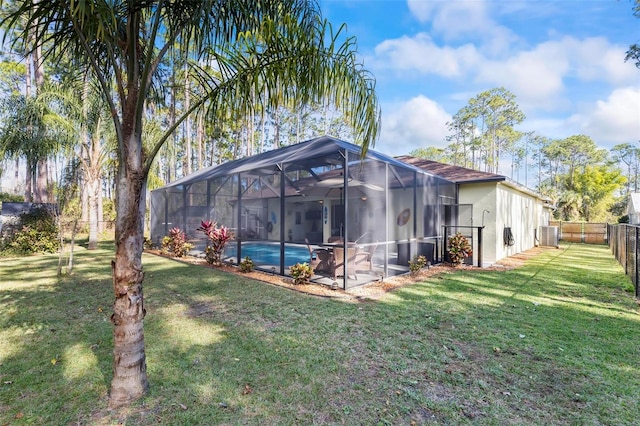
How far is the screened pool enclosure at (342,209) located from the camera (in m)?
6.96

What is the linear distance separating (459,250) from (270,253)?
5.77m

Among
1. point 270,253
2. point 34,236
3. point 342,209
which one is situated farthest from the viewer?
point 34,236

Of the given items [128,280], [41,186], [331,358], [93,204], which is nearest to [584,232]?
[331,358]

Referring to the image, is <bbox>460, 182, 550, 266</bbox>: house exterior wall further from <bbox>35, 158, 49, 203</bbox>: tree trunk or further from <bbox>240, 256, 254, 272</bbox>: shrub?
<bbox>35, 158, 49, 203</bbox>: tree trunk

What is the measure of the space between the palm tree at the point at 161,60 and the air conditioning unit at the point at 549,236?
59.5 ft

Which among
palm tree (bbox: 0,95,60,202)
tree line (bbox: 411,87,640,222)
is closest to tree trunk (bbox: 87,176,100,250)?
palm tree (bbox: 0,95,60,202)

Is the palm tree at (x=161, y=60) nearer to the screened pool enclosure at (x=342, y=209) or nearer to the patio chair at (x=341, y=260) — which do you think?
the screened pool enclosure at (x=342, y=209)

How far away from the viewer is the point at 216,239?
9.02 metres

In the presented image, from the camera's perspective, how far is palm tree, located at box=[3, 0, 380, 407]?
2.46 m

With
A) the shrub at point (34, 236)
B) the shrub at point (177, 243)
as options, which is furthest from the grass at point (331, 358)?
the shrub at point (34, 236)

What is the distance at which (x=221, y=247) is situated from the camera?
9133 millimetres

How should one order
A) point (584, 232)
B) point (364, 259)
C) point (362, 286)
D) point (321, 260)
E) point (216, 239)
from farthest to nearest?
1. point (584, 232)
2. point (216, 239)
3. point (321, 260)
4. point (364, 259)
5. point (362, 286)

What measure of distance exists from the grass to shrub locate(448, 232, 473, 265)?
3.13 m

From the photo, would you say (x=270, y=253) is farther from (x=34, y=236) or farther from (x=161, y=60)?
(x=34, y=236)
